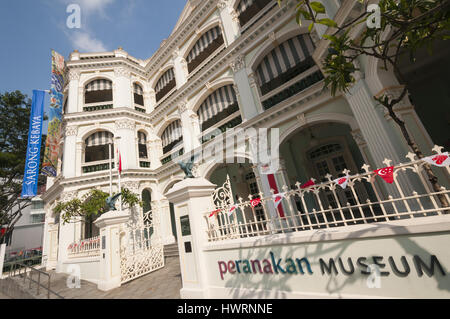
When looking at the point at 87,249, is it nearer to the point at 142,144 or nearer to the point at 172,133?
the point at 142,144

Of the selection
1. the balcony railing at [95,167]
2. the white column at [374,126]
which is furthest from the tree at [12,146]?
the white column at [374,126]

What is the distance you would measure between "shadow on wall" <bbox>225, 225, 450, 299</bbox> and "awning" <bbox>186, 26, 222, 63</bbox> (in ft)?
38.8

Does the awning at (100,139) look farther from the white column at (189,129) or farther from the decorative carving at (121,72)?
the white column at (189,129)

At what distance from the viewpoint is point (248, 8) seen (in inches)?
393

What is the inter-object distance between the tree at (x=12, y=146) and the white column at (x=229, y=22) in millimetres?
17159

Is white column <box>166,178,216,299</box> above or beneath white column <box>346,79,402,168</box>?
beneath

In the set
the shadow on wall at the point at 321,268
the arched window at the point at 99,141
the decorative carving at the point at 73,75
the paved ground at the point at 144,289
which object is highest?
the decorative carving at the point at 73,75

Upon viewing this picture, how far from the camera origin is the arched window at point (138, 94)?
1537 centimetres

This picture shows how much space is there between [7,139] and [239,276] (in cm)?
2130

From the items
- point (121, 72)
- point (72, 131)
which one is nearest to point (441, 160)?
point (72, 131)

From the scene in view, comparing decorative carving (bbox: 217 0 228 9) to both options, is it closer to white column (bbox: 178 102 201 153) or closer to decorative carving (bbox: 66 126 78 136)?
white column (bbox: 178 102 201 153)

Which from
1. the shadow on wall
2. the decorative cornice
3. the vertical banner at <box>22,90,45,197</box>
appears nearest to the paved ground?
the shadow on wall

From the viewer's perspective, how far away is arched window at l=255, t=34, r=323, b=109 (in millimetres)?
7863
